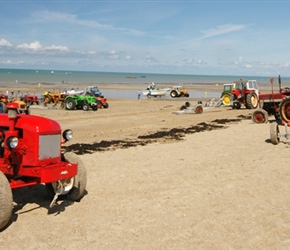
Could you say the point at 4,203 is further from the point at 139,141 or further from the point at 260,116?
the point at 260,116

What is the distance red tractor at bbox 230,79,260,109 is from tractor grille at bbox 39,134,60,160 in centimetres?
1942

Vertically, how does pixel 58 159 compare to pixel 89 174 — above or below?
above

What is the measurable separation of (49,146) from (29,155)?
311 millimetres

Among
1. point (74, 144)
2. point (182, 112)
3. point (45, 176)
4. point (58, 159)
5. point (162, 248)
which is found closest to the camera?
point (162, 248)

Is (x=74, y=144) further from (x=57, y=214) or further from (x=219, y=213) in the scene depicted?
(x=219, y=213)

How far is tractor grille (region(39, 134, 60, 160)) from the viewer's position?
210 inches

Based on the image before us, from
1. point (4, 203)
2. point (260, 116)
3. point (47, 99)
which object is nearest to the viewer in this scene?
point (4, 203)

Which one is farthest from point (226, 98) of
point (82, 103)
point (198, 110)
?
point (82, 103)

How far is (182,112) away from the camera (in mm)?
20875

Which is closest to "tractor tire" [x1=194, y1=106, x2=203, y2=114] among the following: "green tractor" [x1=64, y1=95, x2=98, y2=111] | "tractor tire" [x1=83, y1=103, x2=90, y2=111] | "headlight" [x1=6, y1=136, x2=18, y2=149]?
"green tractor" [x1=64, y1=95, x2=98, y2=111]

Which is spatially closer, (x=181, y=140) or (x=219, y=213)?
(x=219, y=213)

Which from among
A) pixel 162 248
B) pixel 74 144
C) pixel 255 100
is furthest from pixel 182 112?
pixel 162 248

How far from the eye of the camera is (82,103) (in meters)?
23.7

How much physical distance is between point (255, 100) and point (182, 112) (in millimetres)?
5896
